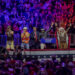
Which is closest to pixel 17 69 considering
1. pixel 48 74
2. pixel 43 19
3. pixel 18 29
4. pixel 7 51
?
pixel 48 74

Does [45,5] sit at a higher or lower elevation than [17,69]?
higher

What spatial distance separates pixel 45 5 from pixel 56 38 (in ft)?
17.0

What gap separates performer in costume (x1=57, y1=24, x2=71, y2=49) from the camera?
54.1 ft

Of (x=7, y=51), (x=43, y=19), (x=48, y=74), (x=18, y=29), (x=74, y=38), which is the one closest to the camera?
(x=48, y=74)

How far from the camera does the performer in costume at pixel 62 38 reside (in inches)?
650

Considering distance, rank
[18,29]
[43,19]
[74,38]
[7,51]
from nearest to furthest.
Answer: [7,51]
[74,38]
[18,29]
[43,19]

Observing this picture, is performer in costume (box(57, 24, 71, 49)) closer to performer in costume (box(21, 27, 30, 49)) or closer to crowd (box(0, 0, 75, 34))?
performer in costume (box(21, 27, 30, 49))

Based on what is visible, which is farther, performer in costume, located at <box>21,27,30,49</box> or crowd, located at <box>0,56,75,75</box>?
performer in costume, located at <box>21,27,30,49</box>

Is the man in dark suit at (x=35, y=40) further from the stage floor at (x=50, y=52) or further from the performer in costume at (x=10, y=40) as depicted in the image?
the performer in costume at (x=10, y=40)

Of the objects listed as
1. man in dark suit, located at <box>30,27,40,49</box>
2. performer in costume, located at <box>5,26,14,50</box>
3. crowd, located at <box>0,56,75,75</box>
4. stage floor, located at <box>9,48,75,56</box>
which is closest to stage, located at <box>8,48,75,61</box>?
stage floor, located at <box>9,48,75,56</box>

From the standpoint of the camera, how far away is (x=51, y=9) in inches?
829

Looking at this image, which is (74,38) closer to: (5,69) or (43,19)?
(43,19)

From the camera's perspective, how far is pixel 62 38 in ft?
54.5

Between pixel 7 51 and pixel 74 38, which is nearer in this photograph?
pixel 7 51
